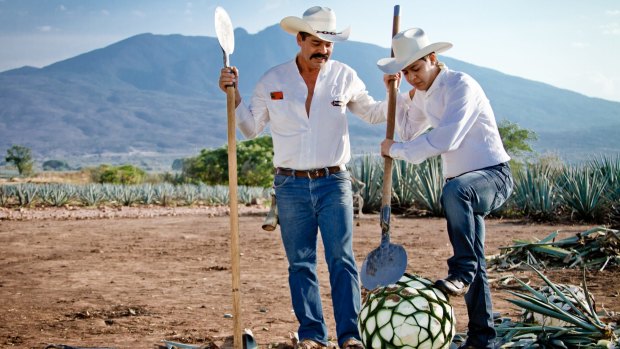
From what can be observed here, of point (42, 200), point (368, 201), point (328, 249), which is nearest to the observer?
point (328, 249)

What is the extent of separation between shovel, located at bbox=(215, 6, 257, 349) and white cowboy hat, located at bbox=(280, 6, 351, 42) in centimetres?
37

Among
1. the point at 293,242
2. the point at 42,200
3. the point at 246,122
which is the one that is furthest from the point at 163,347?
the point at 42,200

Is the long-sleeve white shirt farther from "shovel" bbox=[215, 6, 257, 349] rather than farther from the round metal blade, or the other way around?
the round metal blade

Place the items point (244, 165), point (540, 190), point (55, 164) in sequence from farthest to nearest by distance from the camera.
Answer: point (55, 164) → point (244, 165) → point (540, 190)

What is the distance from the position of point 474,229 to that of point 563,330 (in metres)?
0.67

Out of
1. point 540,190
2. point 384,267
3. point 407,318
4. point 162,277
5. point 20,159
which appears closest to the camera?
point 407,318

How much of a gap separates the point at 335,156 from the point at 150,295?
9.66ft

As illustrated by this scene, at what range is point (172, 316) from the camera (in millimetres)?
5961

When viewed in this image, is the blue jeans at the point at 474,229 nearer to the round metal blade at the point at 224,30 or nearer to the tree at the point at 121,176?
the round metal blade at the point at 224,30

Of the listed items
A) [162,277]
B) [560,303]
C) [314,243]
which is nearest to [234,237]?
[314,243]

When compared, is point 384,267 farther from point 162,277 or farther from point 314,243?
point 162,277

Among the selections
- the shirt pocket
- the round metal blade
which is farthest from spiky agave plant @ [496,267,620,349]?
the round metal blade

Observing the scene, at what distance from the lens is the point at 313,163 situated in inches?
179

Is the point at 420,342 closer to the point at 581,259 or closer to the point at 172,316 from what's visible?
the point at 172,316
